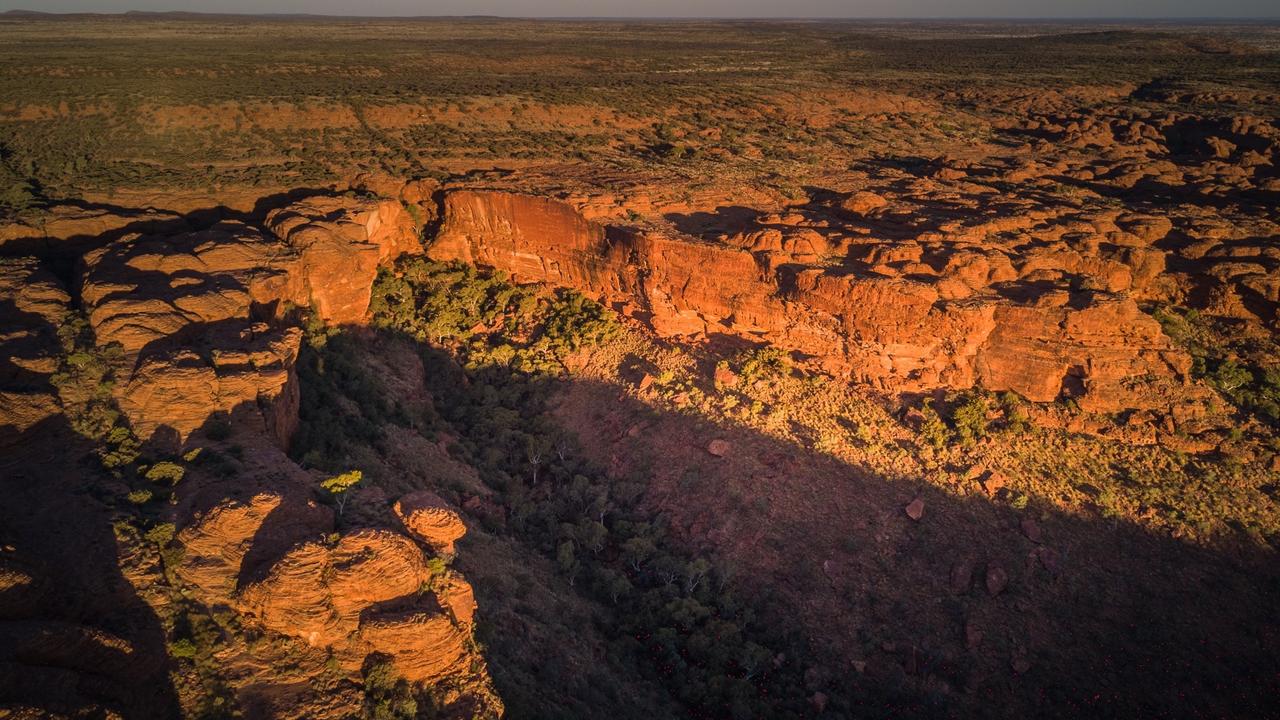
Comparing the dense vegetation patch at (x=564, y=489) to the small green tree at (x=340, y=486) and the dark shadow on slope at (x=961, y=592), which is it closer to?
the dark shadow on slope at (x=961, y=592)

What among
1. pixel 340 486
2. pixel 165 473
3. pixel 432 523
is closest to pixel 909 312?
pixel 432 523

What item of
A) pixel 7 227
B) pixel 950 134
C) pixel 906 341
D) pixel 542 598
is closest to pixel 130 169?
pixel 7 227

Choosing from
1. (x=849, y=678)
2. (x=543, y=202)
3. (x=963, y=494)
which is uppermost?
(x=543, y=202)

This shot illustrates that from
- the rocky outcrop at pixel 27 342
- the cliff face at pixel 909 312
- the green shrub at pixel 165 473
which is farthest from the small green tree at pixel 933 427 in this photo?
the rocky outcrop at pixel 27 342

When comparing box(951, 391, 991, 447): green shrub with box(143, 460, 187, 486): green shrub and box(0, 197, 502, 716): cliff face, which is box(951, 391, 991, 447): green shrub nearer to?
box(0, 197, 502, 716): cliff face

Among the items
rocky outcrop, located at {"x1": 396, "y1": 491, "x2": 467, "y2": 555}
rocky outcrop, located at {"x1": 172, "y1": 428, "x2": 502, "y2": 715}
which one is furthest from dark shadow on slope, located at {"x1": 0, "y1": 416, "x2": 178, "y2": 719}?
rocky outcrop, located at {"x1": 396, "y1": 491, "x2": 467, "y2": 555}

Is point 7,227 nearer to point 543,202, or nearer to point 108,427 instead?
point 108,427
